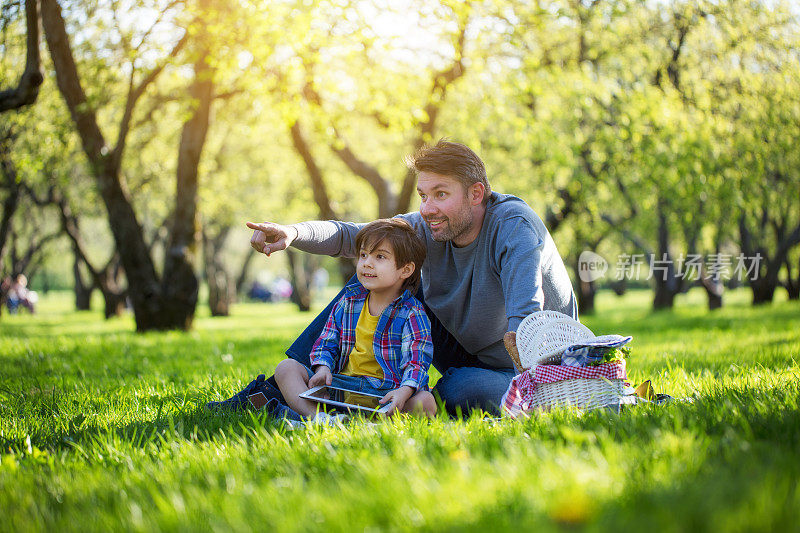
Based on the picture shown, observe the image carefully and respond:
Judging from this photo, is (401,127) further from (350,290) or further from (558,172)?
(350,290)

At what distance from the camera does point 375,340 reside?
Answer: 3848mm

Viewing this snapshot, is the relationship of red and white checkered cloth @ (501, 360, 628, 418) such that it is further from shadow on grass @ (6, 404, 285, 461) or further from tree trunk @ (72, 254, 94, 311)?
tree trunk @ (72, 254, 94, 311)

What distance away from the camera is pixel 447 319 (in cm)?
423

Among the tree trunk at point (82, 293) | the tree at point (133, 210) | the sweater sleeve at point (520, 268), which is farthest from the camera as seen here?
the tree trunk at point (82, 293)

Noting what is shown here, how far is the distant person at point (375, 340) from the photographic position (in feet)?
12.3

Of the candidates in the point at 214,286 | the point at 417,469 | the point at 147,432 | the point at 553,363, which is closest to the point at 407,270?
the point at 553,363

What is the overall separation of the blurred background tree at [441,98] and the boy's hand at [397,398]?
17.9 ft

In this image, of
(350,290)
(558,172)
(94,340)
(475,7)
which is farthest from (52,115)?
(350,290)

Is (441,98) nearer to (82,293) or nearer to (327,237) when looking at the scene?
(327,237)

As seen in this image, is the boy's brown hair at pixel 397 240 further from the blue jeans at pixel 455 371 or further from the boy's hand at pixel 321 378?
the boy's hand at pixel 321 378

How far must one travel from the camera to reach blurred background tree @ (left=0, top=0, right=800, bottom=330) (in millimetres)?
9453

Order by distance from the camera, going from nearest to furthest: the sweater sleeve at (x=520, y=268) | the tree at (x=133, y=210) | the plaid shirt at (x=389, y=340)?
the sweater sleeve at (x=520, y=268)
the plaid shirt at (x=389, y=340)
the tree at (x=133, y=210)

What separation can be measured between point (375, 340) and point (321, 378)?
375 mm

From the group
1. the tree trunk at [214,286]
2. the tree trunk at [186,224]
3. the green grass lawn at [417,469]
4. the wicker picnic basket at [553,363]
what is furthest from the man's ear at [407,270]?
the tree trunk at [214,286]
